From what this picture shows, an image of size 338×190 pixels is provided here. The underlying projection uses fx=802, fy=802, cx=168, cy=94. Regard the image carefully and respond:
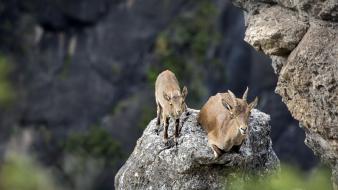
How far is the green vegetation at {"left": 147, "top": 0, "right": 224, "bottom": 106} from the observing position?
4069 centimetres

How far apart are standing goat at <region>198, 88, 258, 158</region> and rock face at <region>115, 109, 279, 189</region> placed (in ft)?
0.58

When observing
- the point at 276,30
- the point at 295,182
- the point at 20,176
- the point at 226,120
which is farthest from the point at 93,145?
the point at 295,182

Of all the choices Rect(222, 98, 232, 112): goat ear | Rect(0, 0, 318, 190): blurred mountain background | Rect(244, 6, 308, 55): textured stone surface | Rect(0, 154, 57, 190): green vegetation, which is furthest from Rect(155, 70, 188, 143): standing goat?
Rect(0, 0, 318, 190): blurred mountain background

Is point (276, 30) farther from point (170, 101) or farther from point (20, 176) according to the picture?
point (20, 176)

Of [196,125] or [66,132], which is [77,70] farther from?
[196,125]

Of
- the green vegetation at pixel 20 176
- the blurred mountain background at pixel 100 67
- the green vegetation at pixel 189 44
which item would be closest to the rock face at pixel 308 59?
the green vegetation at pixel 20 176

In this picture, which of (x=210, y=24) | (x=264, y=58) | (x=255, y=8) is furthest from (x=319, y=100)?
(x=210, y=24)

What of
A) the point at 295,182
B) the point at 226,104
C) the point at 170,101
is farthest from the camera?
the point at 170,101

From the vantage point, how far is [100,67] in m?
41.5

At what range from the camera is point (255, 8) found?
15242 mm

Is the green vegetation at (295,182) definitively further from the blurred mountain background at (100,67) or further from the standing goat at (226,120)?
the blurred mountain background at (100,67)

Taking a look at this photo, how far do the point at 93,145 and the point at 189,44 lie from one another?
7117mm

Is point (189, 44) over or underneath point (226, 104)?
over

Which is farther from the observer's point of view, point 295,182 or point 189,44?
point 189,44
